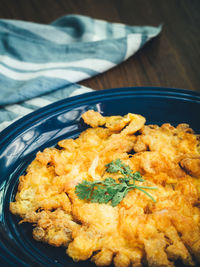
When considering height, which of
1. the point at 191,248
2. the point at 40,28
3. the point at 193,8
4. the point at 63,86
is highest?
the point at 193,8

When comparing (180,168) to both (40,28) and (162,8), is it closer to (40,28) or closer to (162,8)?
(40,28)

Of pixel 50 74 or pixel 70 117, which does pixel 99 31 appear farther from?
pixel 70 117

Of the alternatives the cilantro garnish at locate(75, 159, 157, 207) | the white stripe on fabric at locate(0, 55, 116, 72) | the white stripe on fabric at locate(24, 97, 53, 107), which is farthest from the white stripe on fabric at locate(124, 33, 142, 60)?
the cilantro garnish at locate(75, 159, 157, 207)

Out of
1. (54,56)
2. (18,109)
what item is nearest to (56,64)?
(54,56)

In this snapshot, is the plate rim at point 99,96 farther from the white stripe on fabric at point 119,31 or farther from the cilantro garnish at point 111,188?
the white stripe on fabric at point 119,31

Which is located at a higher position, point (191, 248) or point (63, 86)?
point (63, 86)

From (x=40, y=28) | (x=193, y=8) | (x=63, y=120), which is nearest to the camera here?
(x=63, y=120)

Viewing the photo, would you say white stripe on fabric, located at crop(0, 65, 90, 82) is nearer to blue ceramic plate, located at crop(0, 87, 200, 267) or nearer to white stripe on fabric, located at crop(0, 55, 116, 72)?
white stripe on fabric, located at crop(0, 55, 116, 72)

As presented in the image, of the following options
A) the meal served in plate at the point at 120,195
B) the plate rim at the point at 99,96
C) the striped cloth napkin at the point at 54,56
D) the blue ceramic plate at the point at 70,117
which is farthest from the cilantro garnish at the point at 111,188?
the striped cloth napkin at the point at 54,56

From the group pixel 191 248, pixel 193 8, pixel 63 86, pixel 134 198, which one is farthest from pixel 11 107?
pixel 193 8
